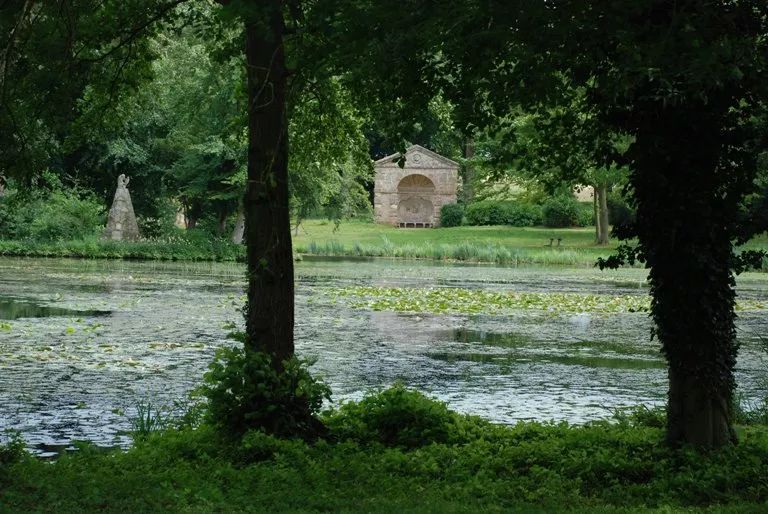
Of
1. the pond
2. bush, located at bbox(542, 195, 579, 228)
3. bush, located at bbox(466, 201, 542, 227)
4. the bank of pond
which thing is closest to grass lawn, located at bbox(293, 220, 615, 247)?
bush, located at bbox(542, 195, 579, 228)

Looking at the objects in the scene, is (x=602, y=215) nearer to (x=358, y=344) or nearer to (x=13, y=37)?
(x=358, y=344)

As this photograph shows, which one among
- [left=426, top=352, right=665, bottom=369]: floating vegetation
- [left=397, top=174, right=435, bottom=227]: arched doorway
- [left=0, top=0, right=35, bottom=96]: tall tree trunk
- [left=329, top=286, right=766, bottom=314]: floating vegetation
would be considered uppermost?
[left=397, top=174, right=435, bottom=227]: arched doorway

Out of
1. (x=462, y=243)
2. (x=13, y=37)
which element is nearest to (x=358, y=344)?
(x=13, y=37)

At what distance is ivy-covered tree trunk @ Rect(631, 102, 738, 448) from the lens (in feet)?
28.8

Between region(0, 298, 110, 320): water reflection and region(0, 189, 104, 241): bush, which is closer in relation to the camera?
region(0, 298, 110, 320): water reflection

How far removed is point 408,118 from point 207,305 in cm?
1484

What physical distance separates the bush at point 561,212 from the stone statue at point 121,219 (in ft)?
85.8

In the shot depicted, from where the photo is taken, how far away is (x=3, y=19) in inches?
385

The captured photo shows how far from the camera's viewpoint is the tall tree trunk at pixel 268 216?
970 cm

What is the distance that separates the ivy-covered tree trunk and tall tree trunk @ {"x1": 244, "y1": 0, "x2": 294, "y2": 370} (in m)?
3.08

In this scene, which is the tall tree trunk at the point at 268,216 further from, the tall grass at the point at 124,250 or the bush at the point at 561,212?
the bush at the point at 561,212

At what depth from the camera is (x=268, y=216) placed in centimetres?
972

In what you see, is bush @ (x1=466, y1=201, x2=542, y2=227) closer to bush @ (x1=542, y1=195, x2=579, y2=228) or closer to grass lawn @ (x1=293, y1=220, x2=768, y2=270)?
bush @ (x1=542, y1=195, x2=579, y2=228)

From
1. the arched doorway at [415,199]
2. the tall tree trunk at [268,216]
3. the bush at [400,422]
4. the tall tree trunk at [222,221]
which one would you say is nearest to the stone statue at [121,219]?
the tall tree trunk at [222,221]
